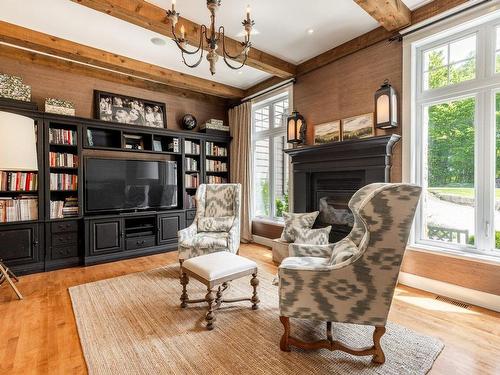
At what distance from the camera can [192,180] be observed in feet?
16.1

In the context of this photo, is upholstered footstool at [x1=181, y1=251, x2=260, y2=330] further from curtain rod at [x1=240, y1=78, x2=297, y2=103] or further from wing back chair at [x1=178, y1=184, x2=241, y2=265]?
curtain rod at [x1=240, y1=78, x2=297, y2=103]

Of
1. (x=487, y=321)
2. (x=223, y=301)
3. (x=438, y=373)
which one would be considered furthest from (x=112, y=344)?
(x=487, y=321)

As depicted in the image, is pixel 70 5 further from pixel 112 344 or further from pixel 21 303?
pixel 112 344

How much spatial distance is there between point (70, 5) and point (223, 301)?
3246 mm

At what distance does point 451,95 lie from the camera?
263 centimetres

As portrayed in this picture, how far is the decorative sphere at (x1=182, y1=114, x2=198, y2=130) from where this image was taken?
4.93 meters

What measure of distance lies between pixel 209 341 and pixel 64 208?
3.00 m

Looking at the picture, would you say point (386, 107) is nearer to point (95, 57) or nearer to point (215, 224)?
point (215, 224)

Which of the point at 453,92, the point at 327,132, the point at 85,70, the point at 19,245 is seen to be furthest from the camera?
the point at 85,70

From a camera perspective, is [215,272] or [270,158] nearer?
[215,272]

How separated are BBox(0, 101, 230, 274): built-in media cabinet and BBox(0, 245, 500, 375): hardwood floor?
0.53 meters

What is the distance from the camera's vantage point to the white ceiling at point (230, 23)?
2.62 meters

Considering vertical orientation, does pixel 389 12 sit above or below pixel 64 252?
above

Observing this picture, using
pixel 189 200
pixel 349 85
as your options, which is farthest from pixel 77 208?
pixel 349 85
